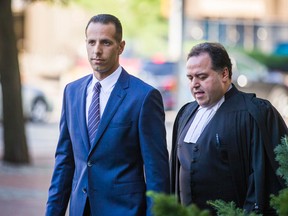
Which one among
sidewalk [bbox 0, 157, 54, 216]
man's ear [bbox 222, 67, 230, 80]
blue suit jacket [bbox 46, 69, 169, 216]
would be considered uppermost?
man's ear [bbox 222, 67, 230, 80]

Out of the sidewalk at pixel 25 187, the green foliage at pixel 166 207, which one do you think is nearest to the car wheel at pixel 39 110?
the sidewalk at pixel 25 187

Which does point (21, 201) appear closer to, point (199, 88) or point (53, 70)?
point (199, 88)

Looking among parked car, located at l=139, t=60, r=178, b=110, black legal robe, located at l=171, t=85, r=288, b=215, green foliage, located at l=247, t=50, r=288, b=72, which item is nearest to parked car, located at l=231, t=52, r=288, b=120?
parked car, located at l=139, t=60, r=178, b=110

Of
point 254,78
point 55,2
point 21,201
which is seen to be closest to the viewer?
point 21,201

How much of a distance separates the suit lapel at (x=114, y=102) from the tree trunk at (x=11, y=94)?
11197 millimetres

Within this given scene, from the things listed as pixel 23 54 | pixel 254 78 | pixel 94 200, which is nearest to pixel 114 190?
pixel 94 200

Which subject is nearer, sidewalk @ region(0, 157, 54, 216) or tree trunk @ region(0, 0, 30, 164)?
sidewalk @ region(0, 157, 54, 216)

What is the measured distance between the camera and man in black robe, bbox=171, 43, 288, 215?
4496 mm

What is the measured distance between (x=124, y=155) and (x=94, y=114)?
305mm

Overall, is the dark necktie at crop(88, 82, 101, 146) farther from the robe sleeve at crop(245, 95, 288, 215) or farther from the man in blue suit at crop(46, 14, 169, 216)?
the robe sleeve at crop(245, 95, 288, 215)

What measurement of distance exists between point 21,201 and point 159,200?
31.4ft

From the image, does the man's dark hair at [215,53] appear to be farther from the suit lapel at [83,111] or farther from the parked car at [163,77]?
the parked car at [163,77]

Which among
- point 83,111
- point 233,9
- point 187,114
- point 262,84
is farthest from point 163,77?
point 83,111

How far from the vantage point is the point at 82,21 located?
3997 centimetres
